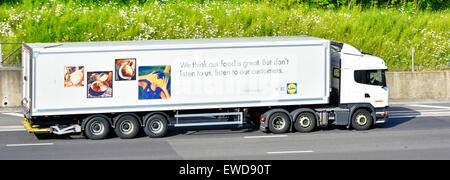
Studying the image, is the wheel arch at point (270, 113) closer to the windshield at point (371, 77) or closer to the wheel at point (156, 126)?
the windshield at point (371, 77)

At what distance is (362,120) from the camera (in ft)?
66.1

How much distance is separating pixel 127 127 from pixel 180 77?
207 centimetres

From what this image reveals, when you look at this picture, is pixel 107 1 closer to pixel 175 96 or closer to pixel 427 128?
pixel 175 96

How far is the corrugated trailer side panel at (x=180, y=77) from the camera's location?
18.1 metres

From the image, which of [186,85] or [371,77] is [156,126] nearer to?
[186,85]

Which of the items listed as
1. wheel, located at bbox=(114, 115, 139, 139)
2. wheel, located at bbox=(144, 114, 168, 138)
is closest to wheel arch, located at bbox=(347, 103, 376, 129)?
wheel, located at bbox=(144, 114, 168, 138)

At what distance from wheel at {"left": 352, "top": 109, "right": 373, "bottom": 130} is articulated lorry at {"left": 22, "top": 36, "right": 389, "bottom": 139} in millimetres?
86

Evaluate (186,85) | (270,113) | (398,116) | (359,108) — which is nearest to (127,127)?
(186,85)

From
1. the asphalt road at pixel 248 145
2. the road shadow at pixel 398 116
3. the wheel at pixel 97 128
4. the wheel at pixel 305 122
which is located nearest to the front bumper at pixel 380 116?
the asphalt road at pixel 248 145

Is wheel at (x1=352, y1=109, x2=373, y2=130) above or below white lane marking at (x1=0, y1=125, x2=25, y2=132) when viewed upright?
above

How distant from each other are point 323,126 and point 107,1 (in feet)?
55.1

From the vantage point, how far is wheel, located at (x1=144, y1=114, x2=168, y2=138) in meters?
18.8

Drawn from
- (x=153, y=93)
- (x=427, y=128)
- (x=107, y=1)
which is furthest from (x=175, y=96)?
(x=107, y=1)

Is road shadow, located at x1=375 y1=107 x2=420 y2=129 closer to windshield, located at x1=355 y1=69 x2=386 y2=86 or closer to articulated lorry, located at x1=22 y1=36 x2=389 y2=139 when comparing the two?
windshield, located at x1=355 y1=69 x2=386 y2=86
